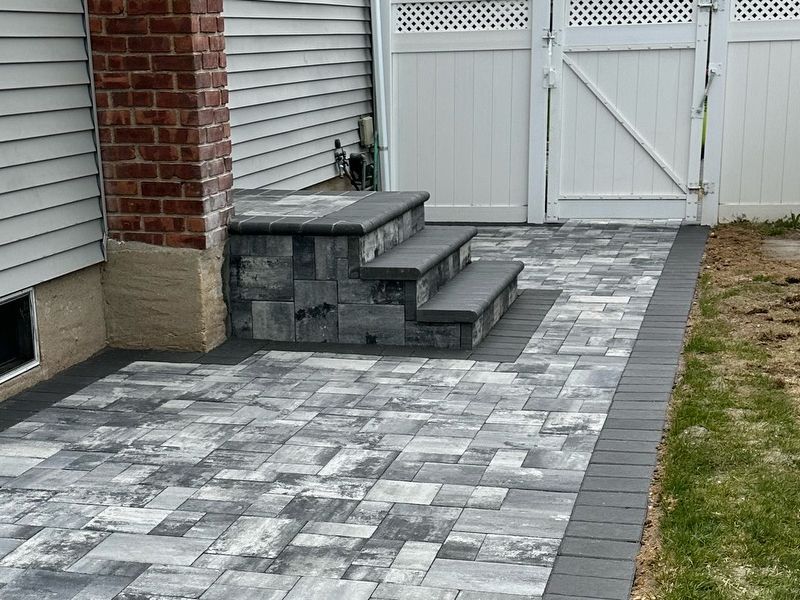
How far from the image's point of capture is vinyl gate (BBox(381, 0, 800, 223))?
8469 mm

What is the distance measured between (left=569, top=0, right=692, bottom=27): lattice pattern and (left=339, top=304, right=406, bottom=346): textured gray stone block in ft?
14.0

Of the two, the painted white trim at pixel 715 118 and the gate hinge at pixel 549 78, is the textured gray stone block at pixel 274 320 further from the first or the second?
the painted white trim at pixel 715 118

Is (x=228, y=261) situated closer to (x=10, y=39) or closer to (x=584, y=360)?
(x=10, y=39)

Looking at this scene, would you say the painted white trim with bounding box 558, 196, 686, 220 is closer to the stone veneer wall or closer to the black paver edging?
the black paver edging

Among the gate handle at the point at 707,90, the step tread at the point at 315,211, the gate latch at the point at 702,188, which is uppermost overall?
the gate handle at the point at 707,90

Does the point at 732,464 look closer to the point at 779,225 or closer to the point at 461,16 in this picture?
the point at 779,225

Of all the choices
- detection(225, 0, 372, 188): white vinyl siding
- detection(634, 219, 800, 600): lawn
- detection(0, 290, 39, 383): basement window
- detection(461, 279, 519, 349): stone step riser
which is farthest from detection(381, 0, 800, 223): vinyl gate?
detection(0, 290, 39, 383): basement window

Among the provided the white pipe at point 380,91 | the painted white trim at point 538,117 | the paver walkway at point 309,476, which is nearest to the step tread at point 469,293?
the paver walkway at point 309,476

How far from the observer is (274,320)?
5539mm

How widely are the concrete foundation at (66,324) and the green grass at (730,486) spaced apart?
109 inches

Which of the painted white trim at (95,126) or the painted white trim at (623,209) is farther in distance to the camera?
the painted white trim at (623,209)

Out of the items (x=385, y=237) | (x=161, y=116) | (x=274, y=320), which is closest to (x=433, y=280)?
(x=385, y=237)

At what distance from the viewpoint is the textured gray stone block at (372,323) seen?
211 inches

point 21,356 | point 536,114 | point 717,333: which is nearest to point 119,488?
point 21,356
